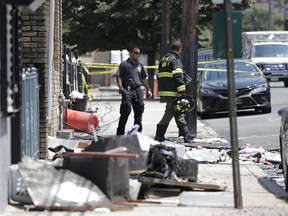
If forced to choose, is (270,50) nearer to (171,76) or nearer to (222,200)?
(171,76)

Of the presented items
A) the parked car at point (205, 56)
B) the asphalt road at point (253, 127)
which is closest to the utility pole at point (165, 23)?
the parked car at point (205, 56)

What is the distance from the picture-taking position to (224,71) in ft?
79.6

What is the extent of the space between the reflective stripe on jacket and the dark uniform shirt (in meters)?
0.80

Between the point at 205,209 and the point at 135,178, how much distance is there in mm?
1008

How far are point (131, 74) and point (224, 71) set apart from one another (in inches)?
344

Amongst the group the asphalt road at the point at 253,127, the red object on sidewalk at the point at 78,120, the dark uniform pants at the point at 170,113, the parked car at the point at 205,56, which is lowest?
the asphalt road at the point at 253,127

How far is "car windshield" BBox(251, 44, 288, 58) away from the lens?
36438mm

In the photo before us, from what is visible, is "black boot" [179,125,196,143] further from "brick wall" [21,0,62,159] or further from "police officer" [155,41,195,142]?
"brick wall" [21,0,62,159]

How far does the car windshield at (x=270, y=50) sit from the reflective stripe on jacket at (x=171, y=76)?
848 inches

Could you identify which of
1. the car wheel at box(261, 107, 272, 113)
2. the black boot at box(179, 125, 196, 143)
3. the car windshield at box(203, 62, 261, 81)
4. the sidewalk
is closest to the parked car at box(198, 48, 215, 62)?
the car windshield at box(203, 62, 261, 81)

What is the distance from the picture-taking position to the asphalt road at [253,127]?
16.7 meters

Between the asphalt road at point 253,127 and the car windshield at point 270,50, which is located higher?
the car windshield at point 270,50

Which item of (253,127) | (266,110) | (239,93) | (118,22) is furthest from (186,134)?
(118,22)

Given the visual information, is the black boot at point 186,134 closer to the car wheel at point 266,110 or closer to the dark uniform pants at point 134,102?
the dark uniform pants at point 134,102
